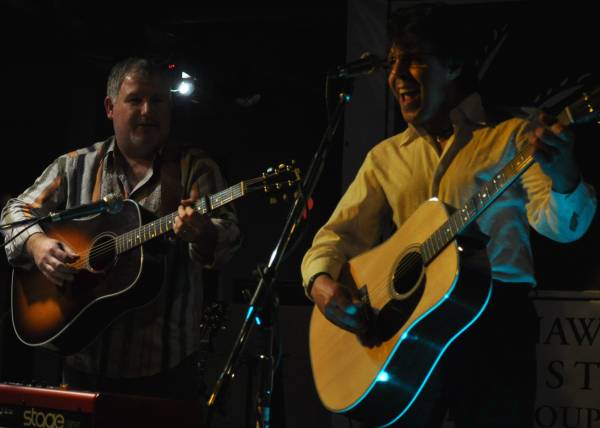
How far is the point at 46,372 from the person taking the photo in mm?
5559

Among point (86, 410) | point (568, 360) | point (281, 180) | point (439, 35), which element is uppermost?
point (439, 35)

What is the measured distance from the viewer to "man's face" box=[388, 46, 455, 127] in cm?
297

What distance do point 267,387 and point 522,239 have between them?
1012 mm

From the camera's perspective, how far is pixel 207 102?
5.90m

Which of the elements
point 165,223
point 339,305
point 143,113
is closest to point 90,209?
point 165,223

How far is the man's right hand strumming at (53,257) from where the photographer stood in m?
3.76

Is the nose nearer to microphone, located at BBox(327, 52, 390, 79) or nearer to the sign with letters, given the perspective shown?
microphone, located at BBox(327, 52, 390, 79)

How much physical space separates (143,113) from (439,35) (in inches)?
61.8

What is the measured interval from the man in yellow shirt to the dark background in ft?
5.57

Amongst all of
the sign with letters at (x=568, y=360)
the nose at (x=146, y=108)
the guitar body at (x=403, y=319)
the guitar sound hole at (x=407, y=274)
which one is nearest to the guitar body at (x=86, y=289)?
the nose at (x=146, y=108)

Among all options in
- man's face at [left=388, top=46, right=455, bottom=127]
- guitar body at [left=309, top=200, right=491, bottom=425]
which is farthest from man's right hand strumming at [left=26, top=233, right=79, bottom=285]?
man's face at [left=388, top=46, right=455, bottom=127]

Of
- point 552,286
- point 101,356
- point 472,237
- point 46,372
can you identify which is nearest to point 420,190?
point 472,237

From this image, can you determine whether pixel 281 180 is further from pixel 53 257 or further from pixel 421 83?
pixel 53 257

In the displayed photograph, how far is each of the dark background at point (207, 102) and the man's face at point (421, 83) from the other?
180 centimetres
